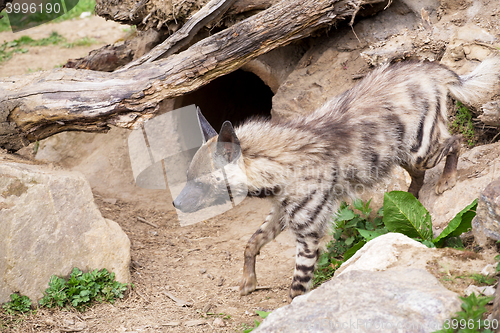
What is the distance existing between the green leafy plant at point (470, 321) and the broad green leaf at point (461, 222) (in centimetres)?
97

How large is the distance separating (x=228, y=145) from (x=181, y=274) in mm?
1553

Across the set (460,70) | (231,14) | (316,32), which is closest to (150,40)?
(231,14)

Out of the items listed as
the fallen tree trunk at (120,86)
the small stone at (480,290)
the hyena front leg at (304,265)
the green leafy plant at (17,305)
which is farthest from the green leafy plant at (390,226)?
the green leafy plant at (17,305)

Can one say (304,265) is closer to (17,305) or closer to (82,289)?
(82,289)

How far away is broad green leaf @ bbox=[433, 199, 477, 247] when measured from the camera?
8.89ft

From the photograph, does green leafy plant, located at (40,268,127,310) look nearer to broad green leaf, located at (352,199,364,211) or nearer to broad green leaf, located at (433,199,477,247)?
broad green leaf, located at (352,199,364,211)

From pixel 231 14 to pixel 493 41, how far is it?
98.9 inches

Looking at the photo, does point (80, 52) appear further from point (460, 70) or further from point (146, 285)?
point (460, 70)

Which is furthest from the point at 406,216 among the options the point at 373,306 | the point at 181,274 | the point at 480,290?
the point at 181,274

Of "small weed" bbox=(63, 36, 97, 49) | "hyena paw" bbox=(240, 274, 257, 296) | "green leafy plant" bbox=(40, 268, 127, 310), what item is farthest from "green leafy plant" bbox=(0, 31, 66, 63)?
"hyena paw" bbox=(240, 274, 257, 296)

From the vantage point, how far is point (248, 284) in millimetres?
3512

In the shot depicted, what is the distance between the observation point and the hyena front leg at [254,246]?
138 inches

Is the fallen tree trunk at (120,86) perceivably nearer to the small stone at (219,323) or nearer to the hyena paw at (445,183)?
the small stone at (219,323)

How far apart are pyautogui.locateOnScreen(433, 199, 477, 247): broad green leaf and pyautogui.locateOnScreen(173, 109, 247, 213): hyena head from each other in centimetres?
136
